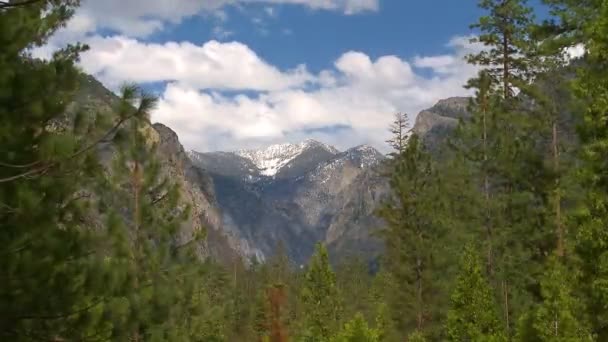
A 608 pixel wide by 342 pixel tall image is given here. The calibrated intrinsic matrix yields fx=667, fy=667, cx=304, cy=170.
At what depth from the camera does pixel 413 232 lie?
3073cm

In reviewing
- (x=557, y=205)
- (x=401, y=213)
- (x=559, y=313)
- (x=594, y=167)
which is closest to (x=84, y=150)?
(x=594, y=167)

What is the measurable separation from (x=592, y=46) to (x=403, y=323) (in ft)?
71.2

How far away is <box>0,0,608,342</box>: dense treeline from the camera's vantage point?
25.4 feet

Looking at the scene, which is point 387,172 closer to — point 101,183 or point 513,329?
point 513,329

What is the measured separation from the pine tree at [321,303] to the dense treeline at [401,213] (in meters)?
0.10

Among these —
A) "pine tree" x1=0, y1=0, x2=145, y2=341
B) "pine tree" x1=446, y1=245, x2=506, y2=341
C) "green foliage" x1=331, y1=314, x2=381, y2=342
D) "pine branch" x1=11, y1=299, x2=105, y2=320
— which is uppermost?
"pine tree" x1=0, y1=0, x2=145, y2=341

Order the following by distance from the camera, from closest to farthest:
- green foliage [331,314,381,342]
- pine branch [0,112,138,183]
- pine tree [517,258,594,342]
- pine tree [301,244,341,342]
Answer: pine branch [0,112,138,183] < pine tree [517,258,594,342] < green foliage [331,314,381,342] < pine tree [301,244,341,342]

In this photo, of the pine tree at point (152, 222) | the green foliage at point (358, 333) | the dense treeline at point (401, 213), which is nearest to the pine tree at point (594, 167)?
the dense treeline at point (401, 213)

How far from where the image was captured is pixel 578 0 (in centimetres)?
1401

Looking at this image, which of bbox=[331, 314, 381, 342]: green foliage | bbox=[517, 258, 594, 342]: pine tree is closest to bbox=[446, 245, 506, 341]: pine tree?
bbox=[331, 314, 381, 342]: green foliage

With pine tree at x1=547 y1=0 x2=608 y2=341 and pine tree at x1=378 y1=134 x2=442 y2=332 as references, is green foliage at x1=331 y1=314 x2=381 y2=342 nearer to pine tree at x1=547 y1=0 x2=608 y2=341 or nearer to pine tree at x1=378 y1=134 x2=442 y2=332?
pine tree at x1=378 y1=134 x2=442 y2=332

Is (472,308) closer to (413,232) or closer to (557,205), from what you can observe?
(557,205)

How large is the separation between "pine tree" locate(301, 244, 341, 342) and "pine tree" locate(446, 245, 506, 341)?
11395 millimetres

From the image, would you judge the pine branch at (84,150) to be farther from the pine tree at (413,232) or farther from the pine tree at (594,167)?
the pine tree at (413,232)
